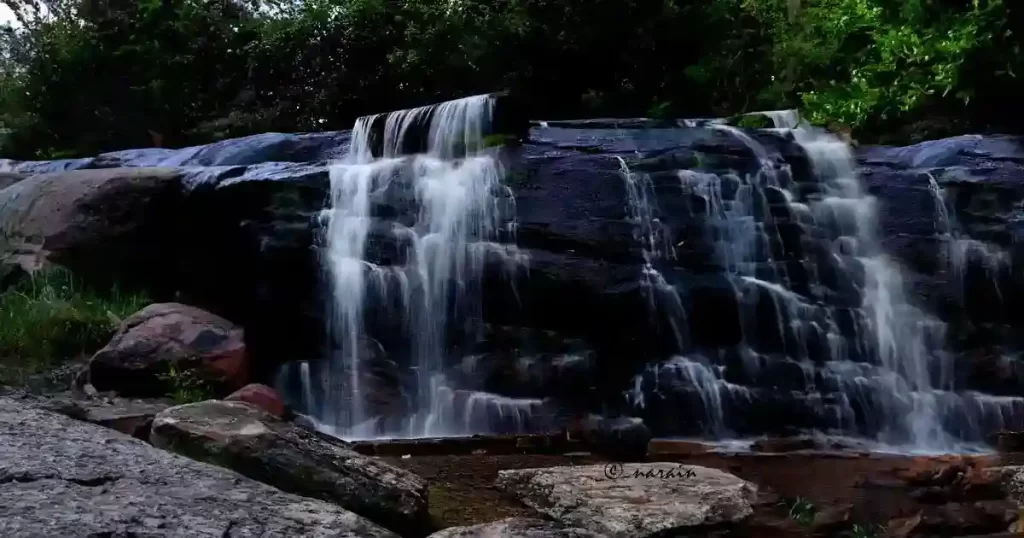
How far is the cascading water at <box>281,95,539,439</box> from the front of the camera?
20.4 ft

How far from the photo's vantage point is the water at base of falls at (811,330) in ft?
20.3

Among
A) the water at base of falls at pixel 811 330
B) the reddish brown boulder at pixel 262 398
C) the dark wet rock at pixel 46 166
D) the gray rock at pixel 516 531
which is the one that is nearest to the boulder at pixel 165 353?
the reddish brown boulder at pixel 262 398

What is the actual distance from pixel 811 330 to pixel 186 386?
445 cm

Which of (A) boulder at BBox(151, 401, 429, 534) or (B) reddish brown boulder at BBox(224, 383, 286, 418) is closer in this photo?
(A) boulder at BBox(151, 401, 429, 534)

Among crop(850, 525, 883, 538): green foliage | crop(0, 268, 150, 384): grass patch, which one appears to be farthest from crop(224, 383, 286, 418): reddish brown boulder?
crop(850, 525, 883, 538): green foliage

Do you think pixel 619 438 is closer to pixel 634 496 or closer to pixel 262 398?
pixel 634 496

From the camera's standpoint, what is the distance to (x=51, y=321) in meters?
6.14

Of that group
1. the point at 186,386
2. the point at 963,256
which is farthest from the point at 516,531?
the point at 963,256

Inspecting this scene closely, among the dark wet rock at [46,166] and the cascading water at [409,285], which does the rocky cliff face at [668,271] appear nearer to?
the cascading water at [409,285]

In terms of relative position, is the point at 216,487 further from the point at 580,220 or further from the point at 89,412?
the point at 580,220

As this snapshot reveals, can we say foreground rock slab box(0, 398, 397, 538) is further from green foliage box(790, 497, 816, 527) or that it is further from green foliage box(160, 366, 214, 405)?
green foliage box(160, 366, 214, 405)

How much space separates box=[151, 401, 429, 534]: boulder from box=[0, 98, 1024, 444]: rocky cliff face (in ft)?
8.48

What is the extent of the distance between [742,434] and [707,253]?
1.40 metres

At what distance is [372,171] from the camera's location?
702cm
